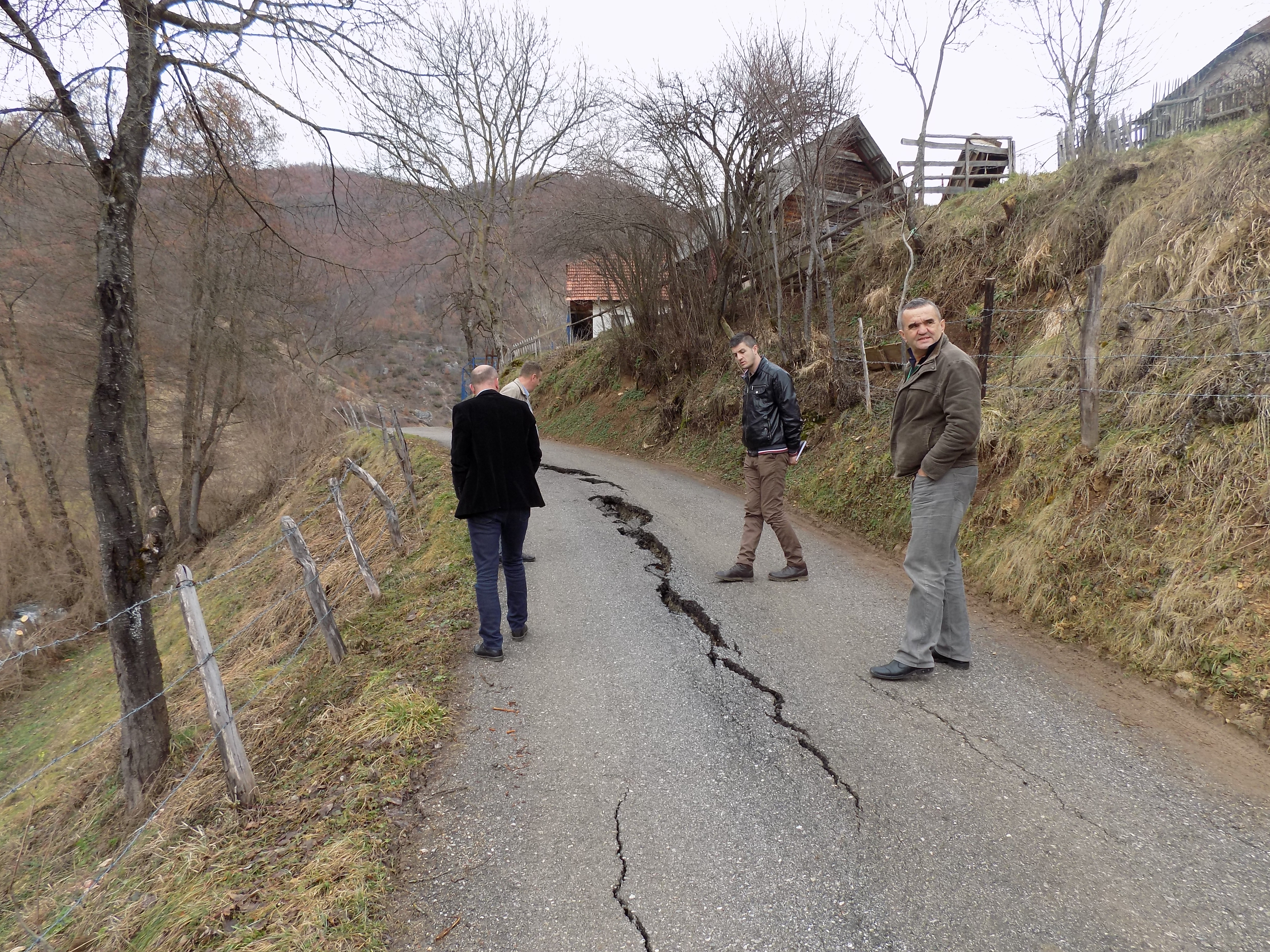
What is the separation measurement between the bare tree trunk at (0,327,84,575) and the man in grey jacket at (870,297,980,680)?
19.1 meters

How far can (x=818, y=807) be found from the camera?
111 inches

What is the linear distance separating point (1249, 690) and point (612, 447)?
12682 millimetres

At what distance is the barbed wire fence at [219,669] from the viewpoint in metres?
3.13

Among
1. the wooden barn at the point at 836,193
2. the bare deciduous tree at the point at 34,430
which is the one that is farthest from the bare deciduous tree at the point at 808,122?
the bare deciduous tree at the point at 34,430

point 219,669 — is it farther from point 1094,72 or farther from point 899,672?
point 1094,72

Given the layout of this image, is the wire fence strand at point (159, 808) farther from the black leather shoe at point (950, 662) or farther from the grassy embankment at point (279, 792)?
the black leather shoe at point (950, 662)

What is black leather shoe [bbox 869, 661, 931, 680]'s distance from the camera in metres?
3.81

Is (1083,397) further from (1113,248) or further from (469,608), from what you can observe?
(469,608)

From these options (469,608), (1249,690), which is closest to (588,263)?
(469,608)

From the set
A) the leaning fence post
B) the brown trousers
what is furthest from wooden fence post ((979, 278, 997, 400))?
the leaning fence post

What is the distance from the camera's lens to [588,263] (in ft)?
57.6

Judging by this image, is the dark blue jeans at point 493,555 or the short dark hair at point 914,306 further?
the dark blue jeans at point 493,555

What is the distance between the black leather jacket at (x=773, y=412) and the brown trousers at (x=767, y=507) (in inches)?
4.2

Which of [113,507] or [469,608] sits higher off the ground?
[113,507]
